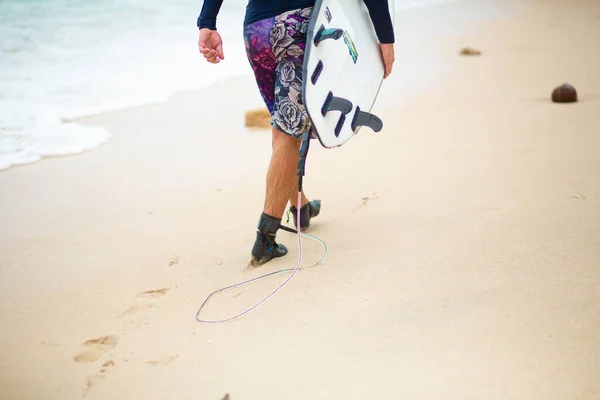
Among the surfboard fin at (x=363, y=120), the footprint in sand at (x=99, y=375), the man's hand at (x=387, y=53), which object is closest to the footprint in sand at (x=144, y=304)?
the footprint in sand at (x=99, y=375)

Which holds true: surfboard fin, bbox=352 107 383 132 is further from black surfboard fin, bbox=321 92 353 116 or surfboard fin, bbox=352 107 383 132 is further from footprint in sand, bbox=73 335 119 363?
footprint in sand, bbox=73 335 119 363

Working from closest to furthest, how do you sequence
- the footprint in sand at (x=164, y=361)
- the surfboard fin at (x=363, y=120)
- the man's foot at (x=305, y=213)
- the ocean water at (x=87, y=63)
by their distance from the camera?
the footprint in sand at (x=164, y=361) → the surfboard fin at (x=363, y=120) → the man's foot at (x=305, y=213) → the ocean water at (x=87, y=63)

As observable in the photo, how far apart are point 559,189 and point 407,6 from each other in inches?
366

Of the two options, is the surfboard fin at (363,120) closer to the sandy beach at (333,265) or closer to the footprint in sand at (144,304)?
the sandy beach at (333,265)

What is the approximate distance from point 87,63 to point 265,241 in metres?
6.04

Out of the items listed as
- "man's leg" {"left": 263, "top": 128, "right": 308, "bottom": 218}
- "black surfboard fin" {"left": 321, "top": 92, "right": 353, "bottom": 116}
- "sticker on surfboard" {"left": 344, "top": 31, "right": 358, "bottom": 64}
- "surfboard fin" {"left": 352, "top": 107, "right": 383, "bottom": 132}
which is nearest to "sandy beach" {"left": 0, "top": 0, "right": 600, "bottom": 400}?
"man's leg" {"left": 263, "top": 128, "right": 308, "bottom": 218}

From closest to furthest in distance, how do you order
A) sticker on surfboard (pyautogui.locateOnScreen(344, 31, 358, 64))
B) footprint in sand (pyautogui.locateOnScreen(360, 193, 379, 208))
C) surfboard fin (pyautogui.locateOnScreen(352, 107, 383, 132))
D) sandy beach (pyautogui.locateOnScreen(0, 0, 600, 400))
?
sandy beach (pyautogui.locateOnScreen(0, 0, 600, 400)) → sticker on surfboard (pyautogui.locateOnScreen(344, 31, 358, 64)) → surfboard fin (pyautogui.locateOnScreen(352, 107, 383, 132)) → footprint in sand (pyautogui.locateOnScreen(360, 193, 379, 208))

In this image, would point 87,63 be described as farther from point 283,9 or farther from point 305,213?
point 283,9

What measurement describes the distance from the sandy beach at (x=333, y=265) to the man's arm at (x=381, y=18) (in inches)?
32.1

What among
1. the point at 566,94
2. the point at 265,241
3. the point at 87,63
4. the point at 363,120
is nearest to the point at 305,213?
the point at 265,241

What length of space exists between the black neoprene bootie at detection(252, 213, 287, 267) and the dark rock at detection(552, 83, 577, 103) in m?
2.84

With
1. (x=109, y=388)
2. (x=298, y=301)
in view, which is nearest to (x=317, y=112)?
(x=298, y=301)

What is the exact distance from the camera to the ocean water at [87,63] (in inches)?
186

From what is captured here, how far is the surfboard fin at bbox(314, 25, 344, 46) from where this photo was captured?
6.56ft
